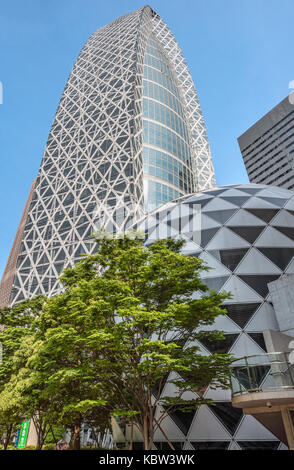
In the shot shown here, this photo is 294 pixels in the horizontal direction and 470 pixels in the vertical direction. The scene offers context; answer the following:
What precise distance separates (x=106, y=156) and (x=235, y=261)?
44.6m

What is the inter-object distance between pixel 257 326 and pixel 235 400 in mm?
6369

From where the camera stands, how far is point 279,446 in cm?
1452

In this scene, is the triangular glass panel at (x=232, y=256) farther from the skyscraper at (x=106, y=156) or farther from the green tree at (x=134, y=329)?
the skyscraper at (x=106, y=156)

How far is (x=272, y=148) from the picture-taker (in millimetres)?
129500

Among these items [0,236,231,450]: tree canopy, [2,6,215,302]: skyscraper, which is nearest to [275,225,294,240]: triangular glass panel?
[0,236,231,450]: tree canopy

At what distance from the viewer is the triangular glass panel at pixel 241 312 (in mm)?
18219

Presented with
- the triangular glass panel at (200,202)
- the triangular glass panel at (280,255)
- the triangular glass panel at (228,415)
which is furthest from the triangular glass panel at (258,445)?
the triangular glass panel at (200,202)

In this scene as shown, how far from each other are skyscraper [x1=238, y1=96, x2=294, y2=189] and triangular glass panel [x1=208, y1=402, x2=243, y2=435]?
11098 centimetres

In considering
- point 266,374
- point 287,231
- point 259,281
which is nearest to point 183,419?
point 266,374

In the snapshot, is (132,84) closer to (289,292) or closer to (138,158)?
(138,158)

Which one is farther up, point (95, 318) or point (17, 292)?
point (17, 292)

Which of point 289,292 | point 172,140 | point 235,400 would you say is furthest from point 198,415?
point 172,140

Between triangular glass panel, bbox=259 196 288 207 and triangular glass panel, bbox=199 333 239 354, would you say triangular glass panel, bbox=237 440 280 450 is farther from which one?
triangular glass panel, bbox=259 196 288 207

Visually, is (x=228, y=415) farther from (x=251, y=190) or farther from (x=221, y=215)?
(x=251, y=190)
